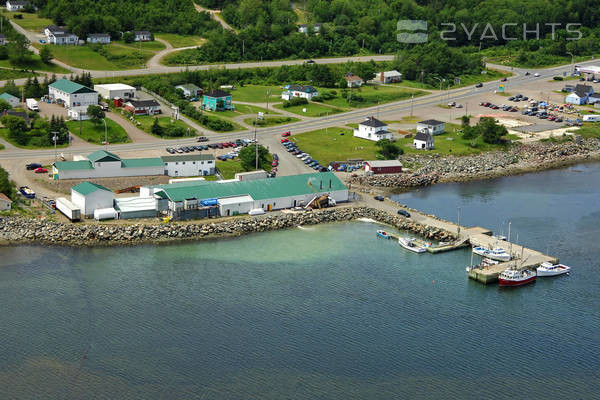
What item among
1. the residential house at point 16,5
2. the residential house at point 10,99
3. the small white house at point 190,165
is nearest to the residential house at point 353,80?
the small white house at point 190,165

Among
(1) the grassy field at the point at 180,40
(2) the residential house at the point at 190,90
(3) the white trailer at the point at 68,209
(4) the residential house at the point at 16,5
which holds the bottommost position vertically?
(3) the white trailer at the point at 68,209

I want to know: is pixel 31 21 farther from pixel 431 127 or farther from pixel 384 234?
pixel 384 234

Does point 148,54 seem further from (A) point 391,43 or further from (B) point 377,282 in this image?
(B) point 377,282

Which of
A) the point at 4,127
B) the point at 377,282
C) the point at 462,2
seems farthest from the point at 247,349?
the point at 462,2

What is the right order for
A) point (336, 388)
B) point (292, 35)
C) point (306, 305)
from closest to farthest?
point (336, 388), point (306, 305), point (292, 35)

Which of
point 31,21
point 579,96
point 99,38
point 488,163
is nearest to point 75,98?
point 99,38

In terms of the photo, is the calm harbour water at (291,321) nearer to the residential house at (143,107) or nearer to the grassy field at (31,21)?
the residential house at (143,107)
